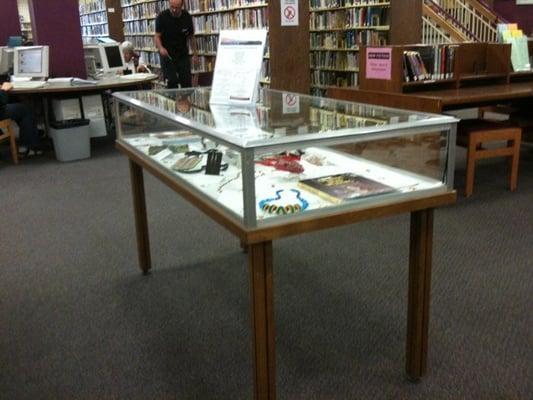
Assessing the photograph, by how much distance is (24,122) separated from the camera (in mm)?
5652

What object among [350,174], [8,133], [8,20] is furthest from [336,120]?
[8,20]

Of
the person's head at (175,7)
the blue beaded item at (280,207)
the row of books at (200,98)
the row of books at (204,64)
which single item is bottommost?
the blue beaded item at (280,207)

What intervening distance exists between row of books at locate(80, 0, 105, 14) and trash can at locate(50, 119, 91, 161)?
293 inches

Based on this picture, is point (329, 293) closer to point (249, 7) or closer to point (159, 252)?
point (159, 252)

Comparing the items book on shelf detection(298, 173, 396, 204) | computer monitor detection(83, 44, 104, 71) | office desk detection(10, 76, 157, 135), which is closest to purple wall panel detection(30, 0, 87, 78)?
computer monitor detection(83, 44, 104, 71)

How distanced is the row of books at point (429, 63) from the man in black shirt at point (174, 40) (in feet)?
12.4

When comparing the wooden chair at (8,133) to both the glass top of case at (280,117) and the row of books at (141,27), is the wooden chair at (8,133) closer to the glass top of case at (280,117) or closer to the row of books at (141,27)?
the glass top of case at (280,117)

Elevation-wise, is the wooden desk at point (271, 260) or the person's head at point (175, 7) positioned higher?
the person's head at point (175, 7)

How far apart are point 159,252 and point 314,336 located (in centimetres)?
124

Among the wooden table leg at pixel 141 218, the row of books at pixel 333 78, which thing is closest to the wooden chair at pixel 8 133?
the wooden table leg at pixel 141 218

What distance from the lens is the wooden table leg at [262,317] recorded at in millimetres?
1425

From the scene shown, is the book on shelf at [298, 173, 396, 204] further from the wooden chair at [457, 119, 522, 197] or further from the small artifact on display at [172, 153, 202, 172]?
the wooden chair at [457, 119, 522, 197]

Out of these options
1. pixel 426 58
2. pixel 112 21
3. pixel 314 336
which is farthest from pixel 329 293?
pixel 112 21

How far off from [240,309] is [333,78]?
5828 mm
